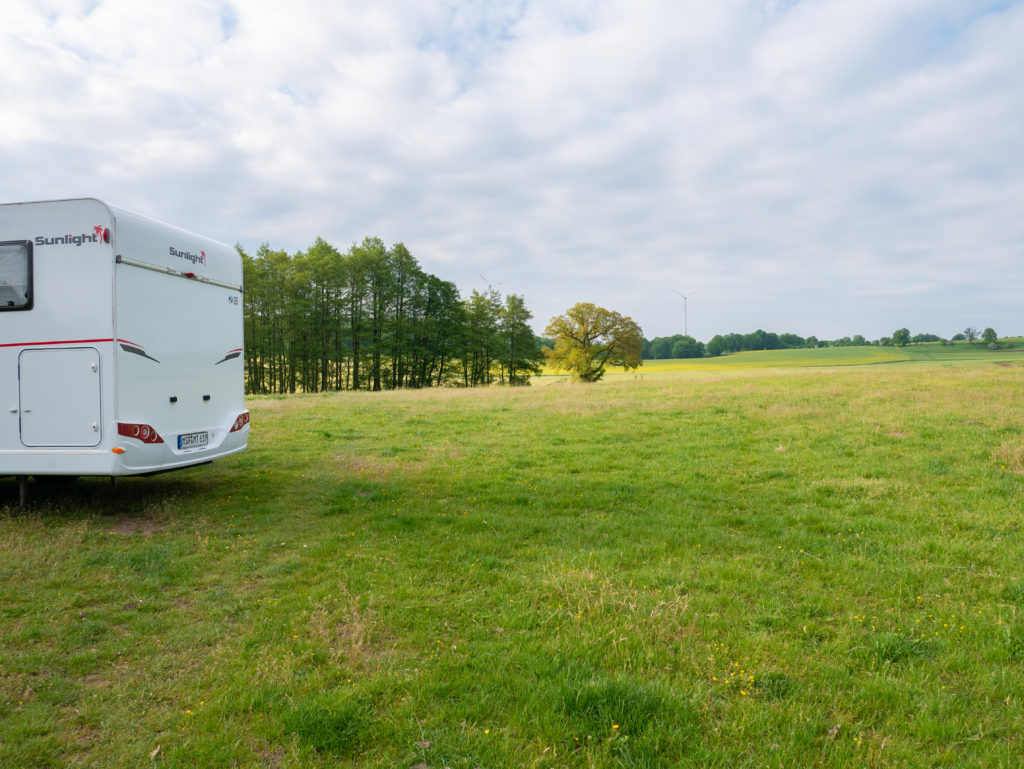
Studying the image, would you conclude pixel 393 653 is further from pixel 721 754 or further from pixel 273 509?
pixel 273 509

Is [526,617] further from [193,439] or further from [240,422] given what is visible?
[240,422]

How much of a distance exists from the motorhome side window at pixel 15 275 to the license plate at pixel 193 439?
8.83 feet

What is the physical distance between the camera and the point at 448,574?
6.17 meters

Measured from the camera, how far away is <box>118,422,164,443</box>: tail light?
7843mm

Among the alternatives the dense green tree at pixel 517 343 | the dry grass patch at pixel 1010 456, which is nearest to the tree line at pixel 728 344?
the dense green tree at pixel 517 343

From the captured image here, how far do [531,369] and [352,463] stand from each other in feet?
162

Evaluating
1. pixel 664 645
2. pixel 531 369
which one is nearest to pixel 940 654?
pixel 664 645

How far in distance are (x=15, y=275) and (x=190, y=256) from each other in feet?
7.27

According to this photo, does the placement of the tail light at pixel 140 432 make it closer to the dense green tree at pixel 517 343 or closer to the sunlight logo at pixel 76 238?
the sunlight logo at pixel 76 238

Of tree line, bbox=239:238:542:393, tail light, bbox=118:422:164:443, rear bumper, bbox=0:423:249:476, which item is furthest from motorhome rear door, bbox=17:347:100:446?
tree line, bbox=239:238:542:393

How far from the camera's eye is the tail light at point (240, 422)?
392 inches

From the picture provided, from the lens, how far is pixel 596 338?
185 feet

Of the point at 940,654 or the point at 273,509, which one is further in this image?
the point at 273,509

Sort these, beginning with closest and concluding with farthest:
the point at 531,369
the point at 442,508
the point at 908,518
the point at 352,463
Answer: the point at 908,518 → the point at 442,508 → the point at 352,463 → the point at 531,369
